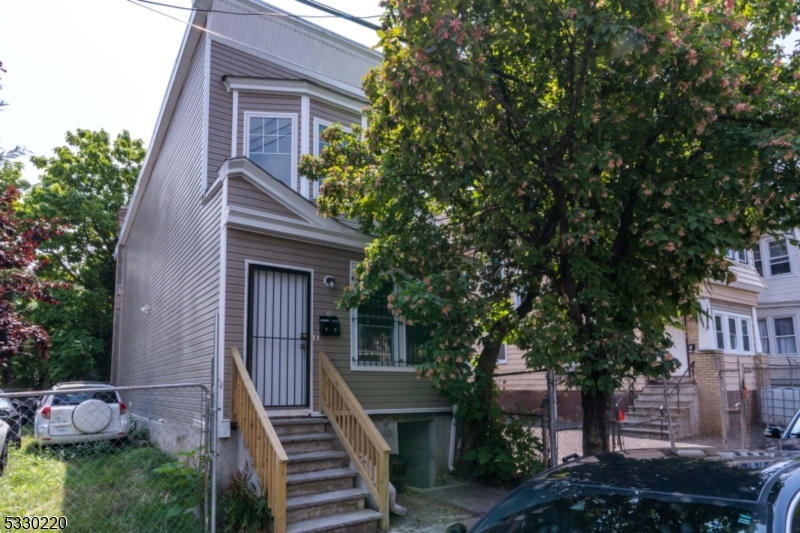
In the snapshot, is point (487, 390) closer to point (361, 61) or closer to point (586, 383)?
point (586, 383)

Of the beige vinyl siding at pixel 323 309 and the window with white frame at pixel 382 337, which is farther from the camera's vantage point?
the window with white frame at pixel 382 337

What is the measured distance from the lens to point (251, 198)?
834cm

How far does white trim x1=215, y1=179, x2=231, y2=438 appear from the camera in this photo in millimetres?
7566

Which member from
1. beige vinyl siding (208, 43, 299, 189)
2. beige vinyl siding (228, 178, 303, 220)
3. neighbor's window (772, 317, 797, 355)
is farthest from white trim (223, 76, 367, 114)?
neighbor's window (772, 317, 797, 355)

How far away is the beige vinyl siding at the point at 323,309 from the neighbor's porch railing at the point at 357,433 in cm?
29

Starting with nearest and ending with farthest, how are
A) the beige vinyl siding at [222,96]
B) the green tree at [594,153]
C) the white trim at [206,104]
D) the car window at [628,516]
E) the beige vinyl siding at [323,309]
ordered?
the car window at [628,516] < the green tree at [594,153] < the beige vinyl siding at [323,309] < the white trim at [206,104] < the beige vinyl siding at [222,96]

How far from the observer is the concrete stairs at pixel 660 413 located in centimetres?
1360

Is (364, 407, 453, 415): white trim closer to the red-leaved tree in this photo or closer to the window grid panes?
the window grid panes

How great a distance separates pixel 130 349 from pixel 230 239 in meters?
10.8

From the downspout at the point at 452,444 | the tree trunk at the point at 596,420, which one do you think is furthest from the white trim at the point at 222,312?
the tree trunk at the point at 596,420

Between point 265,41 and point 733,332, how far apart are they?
1599cm

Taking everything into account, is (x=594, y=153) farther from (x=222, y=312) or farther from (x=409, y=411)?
(x=409, y=411)

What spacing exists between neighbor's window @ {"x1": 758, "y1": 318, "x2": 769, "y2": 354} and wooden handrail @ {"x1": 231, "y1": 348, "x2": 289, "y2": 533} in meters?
20.0

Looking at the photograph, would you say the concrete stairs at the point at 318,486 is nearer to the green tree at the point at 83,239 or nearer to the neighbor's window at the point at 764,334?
the green tree at the point at 83,239
